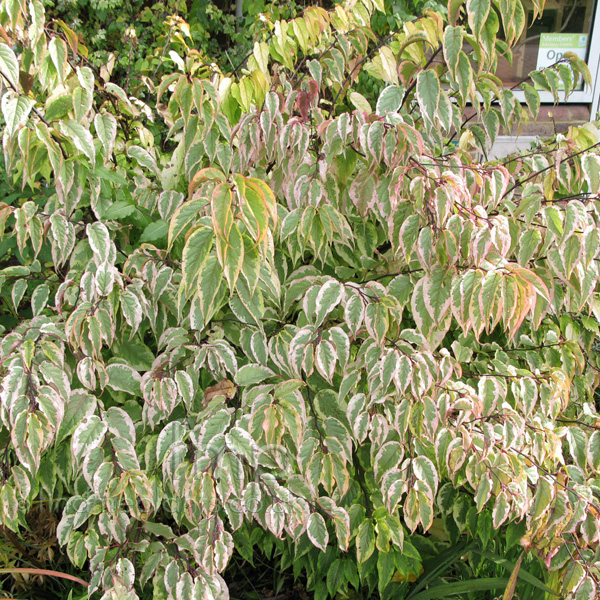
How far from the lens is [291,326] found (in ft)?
4.41

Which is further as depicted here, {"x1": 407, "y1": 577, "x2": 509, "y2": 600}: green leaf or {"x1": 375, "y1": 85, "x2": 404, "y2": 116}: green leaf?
{"x1": 407, "y1": 577, "x2": 509, "y2": 600}: green leaf

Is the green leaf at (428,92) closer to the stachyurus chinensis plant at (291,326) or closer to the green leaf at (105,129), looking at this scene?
the stachyurus chinensis plant at (291,326)

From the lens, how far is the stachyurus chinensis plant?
114 centimetres

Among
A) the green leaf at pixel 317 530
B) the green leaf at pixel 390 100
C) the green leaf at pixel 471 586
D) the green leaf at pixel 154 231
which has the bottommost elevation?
the green leaf at pixel 471 586

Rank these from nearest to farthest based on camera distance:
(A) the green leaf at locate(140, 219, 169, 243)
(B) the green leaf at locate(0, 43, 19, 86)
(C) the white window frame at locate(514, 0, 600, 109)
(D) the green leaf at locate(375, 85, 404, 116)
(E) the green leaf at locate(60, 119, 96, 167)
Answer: (B) the green leaf at locate(0, 43, 19, 86) < (E) the green leaf at locate(60, 119, 96, 167) < (D) the green leaf at locate(375, 85, 404, 116) < (A) the green leaf at locate(140, 219, 169, 243) < (C) the white window frame at locate(514, 0, 600, 109)

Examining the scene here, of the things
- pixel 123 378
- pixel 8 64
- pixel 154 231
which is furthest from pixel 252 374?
pixel 8 64

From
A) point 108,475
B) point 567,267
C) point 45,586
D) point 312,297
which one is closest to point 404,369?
point 312,297

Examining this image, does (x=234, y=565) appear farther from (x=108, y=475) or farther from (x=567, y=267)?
(x=567, y=267)

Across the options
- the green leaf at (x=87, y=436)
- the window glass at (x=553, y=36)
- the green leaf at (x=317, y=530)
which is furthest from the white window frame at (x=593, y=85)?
the green leaf at (x=87, y=436)

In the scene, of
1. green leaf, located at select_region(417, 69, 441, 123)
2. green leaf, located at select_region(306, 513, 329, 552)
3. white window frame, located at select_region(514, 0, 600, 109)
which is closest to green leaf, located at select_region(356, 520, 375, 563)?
green leaf, located at select_region(306, 513, 329, 552)

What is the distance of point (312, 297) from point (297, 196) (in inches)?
8.9

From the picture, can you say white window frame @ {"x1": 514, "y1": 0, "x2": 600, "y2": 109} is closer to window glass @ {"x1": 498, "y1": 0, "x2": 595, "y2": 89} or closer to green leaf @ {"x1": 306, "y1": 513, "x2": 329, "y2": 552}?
window glass @ {"x1": 498, "y1": 0, "x2": 595, "y2": 89}

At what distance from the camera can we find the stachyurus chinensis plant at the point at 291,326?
3.73ft

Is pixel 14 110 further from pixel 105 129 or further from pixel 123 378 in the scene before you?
pixel 123 378
